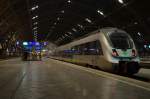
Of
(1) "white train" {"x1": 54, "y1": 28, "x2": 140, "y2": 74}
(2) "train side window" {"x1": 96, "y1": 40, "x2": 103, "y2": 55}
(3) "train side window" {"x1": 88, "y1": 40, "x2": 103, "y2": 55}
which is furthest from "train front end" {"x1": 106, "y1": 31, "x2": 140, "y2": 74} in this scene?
(3) "train side window" {"x1": 88, "y1": 40, "x2": 103, "y2": 55}

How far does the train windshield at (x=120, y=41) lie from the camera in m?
24.1

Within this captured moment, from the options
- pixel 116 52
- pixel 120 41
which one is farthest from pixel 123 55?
pixel 120 41

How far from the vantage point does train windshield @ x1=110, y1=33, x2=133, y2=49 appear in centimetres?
2415

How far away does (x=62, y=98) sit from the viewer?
11312mm

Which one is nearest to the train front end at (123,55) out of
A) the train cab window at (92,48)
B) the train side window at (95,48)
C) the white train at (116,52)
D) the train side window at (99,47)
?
the white train at (116,52)

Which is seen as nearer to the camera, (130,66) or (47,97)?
(47,97)

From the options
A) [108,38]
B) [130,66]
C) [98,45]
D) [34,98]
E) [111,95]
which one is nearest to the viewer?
[34,98]

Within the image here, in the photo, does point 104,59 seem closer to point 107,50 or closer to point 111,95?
point 107,50

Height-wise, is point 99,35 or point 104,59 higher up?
point 99,35

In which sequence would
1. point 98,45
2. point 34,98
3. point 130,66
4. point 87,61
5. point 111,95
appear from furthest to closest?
1. point 87,61
2. point 98,45
3. point 130,66
4. point 111,95
5. point 34,98

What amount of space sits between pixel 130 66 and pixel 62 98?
12542mm

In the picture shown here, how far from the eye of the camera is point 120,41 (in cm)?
2453

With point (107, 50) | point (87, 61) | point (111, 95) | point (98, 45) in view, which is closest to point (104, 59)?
point (107, 50)

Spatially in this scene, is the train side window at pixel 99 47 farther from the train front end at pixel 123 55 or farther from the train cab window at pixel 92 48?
the train front end at pixel 123 55
